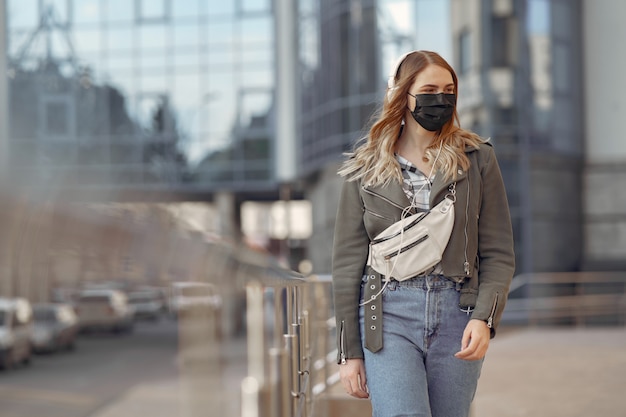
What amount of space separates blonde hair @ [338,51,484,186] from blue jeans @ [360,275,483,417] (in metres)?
0.34

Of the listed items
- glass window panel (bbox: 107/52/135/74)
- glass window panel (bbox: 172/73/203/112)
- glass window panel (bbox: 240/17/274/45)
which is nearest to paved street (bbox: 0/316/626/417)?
glass window panel (bbox: 240/17/274/45)

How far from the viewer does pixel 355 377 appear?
291 centimetres

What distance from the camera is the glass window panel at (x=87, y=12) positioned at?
108 ft

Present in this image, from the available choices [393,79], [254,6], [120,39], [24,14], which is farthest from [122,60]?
[393,79]

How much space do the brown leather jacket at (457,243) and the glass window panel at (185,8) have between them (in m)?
29.9

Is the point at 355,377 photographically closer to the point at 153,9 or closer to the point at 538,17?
the point at 538,17

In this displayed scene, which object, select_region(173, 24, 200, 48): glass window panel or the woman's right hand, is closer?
the woman's right hand

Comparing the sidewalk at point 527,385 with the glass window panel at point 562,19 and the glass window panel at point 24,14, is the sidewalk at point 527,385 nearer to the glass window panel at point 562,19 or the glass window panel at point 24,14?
the glass window panel at point 562,19

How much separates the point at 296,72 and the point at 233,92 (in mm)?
3447

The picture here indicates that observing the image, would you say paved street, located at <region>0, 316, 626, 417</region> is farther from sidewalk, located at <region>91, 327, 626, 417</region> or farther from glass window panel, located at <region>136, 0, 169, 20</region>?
glass window panel, located at <region>136, 0, 169, 20</region>

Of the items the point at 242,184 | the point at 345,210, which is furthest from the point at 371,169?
the point at 242,184

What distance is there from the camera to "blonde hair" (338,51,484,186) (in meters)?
2.87

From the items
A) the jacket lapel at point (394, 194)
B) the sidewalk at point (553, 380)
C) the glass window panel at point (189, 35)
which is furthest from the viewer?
the glass window panel at point (189, 35)

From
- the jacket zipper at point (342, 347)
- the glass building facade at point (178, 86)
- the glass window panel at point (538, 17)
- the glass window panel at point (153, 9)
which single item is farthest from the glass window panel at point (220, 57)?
the jacket zipper at point (342, 347)
